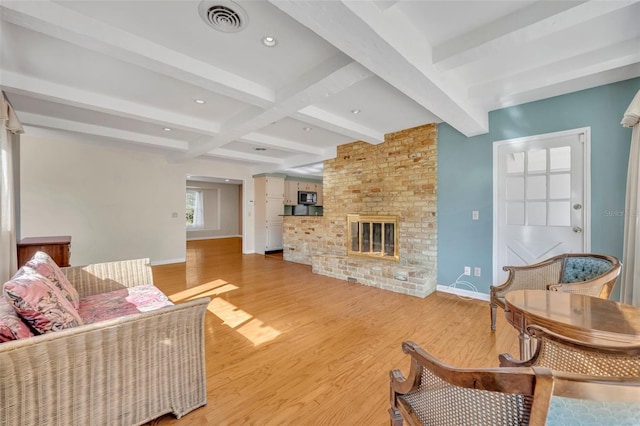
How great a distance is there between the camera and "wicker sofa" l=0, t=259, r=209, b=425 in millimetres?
1077

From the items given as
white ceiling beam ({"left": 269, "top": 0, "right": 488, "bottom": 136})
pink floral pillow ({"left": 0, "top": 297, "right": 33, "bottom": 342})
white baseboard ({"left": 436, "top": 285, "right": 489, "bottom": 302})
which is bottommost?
white baseboard ({"left": 436, "top": 285, "right": 489, "bottom": 302})

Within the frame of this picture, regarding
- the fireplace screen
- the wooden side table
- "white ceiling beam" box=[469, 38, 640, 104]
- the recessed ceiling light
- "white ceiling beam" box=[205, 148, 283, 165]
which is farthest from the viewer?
"white ceiling beam" box=[205, 148, 283, 165]

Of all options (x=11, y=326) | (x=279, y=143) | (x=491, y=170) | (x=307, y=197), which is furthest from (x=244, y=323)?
(x=307, y=197)

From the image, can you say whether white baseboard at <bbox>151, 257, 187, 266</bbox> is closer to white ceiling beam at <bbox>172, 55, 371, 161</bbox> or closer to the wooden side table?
the wooden side table

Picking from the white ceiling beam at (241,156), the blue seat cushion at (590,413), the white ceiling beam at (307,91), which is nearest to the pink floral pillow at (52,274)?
the white ceiling beam at (307,91)

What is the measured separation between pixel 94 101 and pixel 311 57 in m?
2.45

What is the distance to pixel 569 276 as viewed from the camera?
2.17 meters

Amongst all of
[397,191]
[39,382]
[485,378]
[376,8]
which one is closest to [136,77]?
[376,8]

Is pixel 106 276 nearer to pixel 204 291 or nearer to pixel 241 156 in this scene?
pixel 204 291

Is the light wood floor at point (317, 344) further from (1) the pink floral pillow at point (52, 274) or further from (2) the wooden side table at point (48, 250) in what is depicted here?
(2) the wooden side table at point (48, 250)

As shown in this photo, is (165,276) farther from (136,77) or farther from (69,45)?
(69,45)

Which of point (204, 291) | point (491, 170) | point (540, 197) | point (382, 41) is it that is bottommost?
point (204, 291)

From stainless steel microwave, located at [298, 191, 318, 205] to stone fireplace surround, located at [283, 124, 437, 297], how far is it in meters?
2.84

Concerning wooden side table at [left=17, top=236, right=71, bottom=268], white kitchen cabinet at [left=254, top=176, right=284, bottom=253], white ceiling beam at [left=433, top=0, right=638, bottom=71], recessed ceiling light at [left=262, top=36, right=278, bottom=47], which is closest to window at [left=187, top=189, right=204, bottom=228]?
white kitchen cabinet at [left=254, top=176, right=284, bottom=253]
